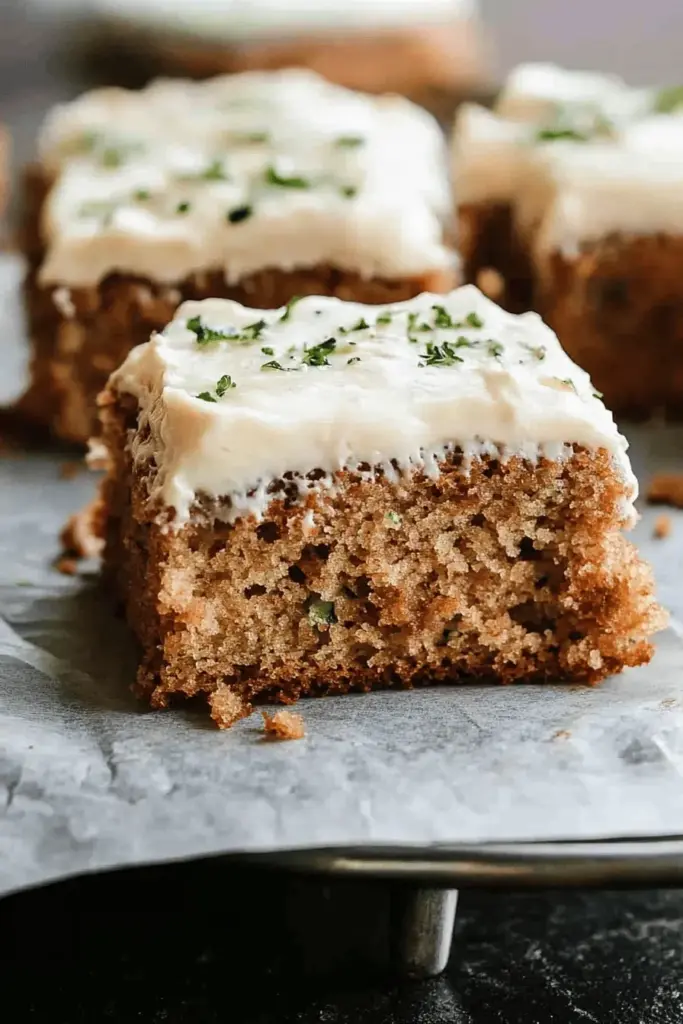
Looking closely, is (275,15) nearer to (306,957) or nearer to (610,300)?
(610,300)

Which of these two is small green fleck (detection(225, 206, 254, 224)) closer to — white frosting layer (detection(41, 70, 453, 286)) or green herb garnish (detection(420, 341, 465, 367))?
white frosting layer (detection(41, 70, 453, 286))

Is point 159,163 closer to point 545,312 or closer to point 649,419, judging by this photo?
point 545,312

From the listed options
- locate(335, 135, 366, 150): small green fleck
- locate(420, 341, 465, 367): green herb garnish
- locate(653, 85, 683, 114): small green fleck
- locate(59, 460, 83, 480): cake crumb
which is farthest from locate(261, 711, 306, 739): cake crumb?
locate(653, 85, 683, 114): small green fleck

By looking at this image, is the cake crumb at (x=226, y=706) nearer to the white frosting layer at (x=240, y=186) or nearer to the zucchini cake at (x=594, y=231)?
the white frosting layer at (x=240, y=186)

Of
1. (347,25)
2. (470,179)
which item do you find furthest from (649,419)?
(347,25)

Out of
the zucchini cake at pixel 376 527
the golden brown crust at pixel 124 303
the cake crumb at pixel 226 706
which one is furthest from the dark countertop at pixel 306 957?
the golden brown crust at pixel 124 303

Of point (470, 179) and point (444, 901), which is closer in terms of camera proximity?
point (444, 901)

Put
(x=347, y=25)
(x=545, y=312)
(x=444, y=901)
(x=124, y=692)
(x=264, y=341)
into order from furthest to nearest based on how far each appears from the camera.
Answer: (x=347, y=25), (x=545, y=312), (x=264, y=341), (x=124, y=692), (x=444, y=901)
